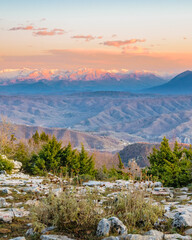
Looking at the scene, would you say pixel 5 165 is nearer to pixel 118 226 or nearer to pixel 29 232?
pixel 29 232

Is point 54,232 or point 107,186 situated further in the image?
point 107,186

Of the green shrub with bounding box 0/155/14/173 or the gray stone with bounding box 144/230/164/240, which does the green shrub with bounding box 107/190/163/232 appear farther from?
the green shrub with bounding box 0/155/14/173

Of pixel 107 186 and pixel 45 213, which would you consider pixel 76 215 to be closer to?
pixel 45 213

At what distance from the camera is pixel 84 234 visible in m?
6.58

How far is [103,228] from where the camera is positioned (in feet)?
21.0

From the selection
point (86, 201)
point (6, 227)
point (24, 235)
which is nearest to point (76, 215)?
point (86, 201)

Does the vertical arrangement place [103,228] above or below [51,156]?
above

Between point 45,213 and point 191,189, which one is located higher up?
point 45,213

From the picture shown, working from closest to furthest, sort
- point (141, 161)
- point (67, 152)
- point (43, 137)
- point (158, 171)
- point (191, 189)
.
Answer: point (191, 189) < point (158, 171) < point (67, 152) < point (43, 137) < point (141, 161)

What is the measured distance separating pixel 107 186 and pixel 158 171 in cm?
638

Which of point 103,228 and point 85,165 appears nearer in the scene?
point 103,228

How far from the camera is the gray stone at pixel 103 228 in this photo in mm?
6355

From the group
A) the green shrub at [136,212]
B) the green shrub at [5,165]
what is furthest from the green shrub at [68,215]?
the green shrub at [5,165]

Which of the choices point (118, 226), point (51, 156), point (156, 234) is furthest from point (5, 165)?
point (156, 234)
